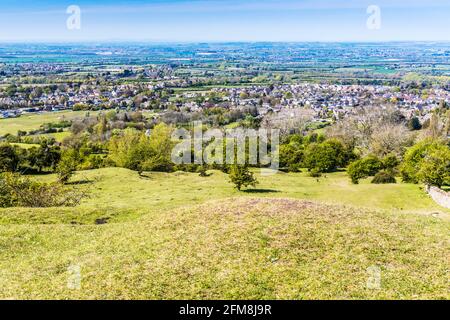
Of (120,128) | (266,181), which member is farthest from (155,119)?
(266,181)

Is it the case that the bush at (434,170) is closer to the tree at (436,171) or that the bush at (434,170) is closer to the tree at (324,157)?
the tree at (436,171)

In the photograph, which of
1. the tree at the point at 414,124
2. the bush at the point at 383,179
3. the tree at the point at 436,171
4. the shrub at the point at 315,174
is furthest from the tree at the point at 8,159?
the tree at the point at 414,124

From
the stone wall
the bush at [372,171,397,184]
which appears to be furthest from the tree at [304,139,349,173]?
the stone wall

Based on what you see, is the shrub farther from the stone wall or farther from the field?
the field

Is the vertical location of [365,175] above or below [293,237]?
below

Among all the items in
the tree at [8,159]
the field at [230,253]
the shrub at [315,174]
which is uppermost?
the field at [230,253]

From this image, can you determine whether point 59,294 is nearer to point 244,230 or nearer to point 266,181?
point 244,230

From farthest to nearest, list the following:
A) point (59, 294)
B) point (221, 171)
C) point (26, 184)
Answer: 1. point (221, 171)
2. point (26, 184)
3. point (59, 294)
